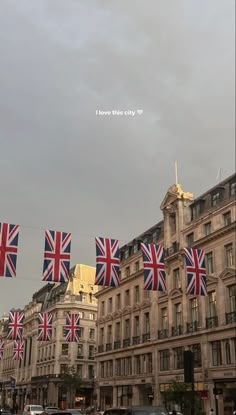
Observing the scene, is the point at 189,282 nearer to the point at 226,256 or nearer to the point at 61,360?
the point at 226,256

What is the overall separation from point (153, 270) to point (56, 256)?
7830mm

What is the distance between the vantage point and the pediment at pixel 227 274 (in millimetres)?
42250

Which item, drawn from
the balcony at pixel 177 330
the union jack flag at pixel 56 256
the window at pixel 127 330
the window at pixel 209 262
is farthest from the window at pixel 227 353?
the window at pixel 127 330

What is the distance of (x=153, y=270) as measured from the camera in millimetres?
34688

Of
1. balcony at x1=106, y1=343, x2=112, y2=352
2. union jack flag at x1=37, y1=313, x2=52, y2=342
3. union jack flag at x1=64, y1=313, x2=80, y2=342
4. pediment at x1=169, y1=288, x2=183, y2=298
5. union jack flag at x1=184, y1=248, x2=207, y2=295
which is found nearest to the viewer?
union jack flag at x1=184, y1=248, x2=207, y2=295

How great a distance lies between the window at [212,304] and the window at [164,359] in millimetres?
8460

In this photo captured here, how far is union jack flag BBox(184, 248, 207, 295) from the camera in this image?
1377 inches

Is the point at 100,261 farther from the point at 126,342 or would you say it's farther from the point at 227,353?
the point at 126,342

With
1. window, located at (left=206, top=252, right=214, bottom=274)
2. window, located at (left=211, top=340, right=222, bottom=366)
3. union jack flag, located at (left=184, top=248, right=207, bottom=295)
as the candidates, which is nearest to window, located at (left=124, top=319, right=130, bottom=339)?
window, located at (left=211, top=340, right=222, bottom=366)

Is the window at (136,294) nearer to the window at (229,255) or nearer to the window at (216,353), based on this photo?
the window at (216,353)

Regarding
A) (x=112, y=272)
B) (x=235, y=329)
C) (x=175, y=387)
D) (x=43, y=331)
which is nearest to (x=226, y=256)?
(x=235, y=329)

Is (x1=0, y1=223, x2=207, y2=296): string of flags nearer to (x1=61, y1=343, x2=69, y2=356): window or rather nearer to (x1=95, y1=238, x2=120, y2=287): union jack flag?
(x1=95, y1=238, x2=120, y2=287): union jack flag

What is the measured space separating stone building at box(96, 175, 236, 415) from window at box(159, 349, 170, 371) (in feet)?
0.33

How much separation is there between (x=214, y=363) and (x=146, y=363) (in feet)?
43.6
